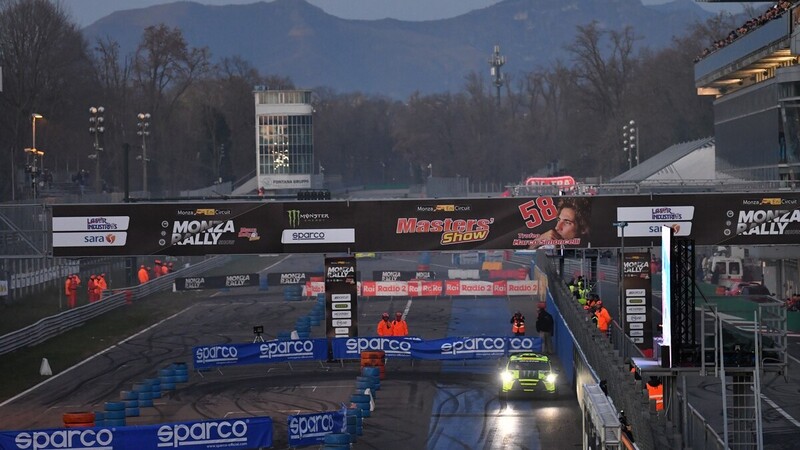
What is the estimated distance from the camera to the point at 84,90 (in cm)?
12312

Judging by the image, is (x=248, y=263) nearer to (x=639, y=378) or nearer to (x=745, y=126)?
(x=745, y=126)

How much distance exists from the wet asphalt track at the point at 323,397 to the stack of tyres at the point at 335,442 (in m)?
2.96

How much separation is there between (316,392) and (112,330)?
2051cm

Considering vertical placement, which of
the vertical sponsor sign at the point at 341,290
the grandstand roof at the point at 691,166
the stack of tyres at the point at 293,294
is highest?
the grandstand roof at the point at 691,166

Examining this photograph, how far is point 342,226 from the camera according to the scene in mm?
41688

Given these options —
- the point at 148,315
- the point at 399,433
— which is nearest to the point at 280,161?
the point at 148,315

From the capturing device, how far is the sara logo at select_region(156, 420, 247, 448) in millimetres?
27305

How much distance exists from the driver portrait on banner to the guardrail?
19.7m

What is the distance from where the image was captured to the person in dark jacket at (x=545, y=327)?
4356cm

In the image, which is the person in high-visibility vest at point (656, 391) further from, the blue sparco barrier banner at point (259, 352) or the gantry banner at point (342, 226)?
the blue sparco barrier banner at point (259, 352)

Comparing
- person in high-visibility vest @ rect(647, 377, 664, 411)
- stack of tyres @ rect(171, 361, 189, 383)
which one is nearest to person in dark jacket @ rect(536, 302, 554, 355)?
stack of tyres @ rect(171, 361, 189, 383)

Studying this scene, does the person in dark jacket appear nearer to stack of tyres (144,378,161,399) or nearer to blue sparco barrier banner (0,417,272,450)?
stack of tyres (144,378,161,399)

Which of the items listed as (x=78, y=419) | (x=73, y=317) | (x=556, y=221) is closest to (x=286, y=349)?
(x=556, y=221)

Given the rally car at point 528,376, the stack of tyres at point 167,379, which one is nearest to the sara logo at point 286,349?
the stack of tyres at point 167,379
